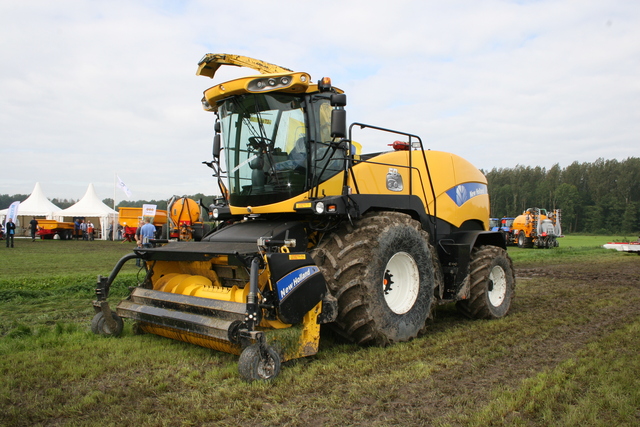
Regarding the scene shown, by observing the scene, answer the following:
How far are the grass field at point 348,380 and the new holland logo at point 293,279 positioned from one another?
0.71m

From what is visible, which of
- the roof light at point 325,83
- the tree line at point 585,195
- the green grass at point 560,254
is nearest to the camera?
the roof light at point 325,83

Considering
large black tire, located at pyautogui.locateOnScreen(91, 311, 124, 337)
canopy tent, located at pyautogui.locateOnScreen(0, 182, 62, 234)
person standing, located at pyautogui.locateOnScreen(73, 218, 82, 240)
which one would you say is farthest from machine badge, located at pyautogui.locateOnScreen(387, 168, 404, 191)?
canopy tent, located at pyautogui.locateOnScreen(0, 182, 62, 234)

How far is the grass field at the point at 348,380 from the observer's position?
3416 millimetres

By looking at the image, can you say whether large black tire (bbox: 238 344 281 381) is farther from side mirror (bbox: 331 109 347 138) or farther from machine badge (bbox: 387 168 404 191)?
machine badge (bbox: 387 168 404 191)

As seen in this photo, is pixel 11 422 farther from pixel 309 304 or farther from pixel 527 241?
pixel 527 241

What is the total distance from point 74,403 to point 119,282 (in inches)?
279

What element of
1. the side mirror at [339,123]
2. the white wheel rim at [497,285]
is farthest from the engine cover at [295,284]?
the white wheel rim at [497,285]

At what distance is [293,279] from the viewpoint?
15.0ft

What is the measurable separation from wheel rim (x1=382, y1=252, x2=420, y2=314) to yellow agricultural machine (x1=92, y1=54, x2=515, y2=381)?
0.02 meters

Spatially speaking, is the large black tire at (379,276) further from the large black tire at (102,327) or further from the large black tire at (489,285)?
the large black tire at (102,327)

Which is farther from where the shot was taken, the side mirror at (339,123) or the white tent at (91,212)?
the white tent at (91,212)

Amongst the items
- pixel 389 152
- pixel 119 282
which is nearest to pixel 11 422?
pixel 389 152

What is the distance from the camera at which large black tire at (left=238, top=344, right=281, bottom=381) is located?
4012mm

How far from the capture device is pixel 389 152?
258 inches
